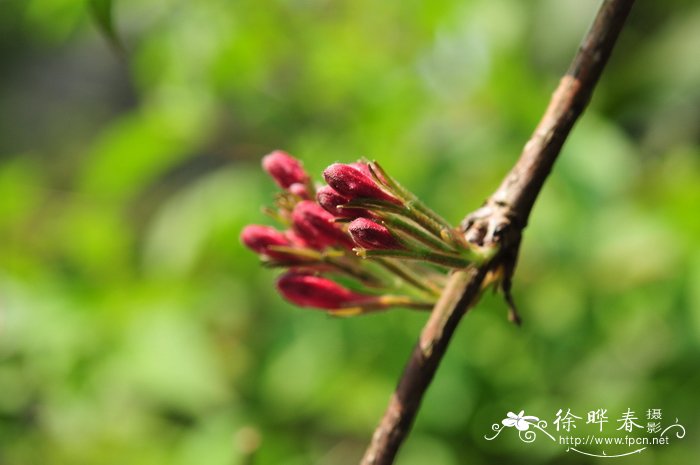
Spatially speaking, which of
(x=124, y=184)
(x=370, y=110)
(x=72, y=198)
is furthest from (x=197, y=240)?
(x=72, y=198)

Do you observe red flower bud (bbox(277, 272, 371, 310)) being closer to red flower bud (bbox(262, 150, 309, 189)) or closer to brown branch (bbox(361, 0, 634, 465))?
red flower bud (bbox(262, 150, 309, 189))

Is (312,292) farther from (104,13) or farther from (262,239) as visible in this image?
(104,13)

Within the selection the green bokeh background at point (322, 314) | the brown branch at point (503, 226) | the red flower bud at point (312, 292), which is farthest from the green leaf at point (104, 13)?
the green bokeh background at point (322, 314)

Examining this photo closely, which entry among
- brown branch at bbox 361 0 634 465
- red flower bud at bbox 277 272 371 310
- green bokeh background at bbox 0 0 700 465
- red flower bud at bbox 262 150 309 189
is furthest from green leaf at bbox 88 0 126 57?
green bokeh background at bbox 0 0 700 465

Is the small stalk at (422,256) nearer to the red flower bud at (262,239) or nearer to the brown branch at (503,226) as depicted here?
the brown branch at (503,226)

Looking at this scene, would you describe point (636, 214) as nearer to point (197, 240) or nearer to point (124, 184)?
point (197, 240)

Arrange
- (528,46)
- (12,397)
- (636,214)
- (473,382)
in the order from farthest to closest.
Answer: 1. (528,46)
2. (12,397)
3. (473,382)
4. (636,214)
